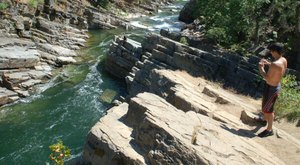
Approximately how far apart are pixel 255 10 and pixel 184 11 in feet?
75.2

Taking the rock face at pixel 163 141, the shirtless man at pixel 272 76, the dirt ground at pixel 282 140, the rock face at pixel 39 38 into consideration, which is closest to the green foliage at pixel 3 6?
the rock face at pixel 39 38

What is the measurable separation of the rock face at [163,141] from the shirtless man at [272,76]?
0.96 m

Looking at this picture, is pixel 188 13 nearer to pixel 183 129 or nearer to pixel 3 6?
pixel 3 6

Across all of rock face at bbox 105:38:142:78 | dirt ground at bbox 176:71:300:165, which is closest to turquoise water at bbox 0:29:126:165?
rock face at bbox 105:38:142:78

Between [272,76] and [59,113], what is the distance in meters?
13.1

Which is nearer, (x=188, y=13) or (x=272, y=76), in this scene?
(x=272, y=76)

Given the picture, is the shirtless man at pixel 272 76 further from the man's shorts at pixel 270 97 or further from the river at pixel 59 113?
the river at pixel 59 113

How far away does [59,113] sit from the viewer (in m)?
19.2

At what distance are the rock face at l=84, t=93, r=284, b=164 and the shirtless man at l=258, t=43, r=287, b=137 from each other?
0.96 meters

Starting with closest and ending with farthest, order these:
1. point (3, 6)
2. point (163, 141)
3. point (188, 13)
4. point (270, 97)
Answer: point (163, 141) → point (270, 97) → point (3, 6) → point (188, 13)

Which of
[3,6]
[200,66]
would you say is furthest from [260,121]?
[3,6]

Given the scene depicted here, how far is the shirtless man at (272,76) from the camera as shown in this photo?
9.34 meters

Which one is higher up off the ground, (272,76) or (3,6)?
(272,76)

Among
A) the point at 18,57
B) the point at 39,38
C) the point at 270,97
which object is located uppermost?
the point at 270,97
